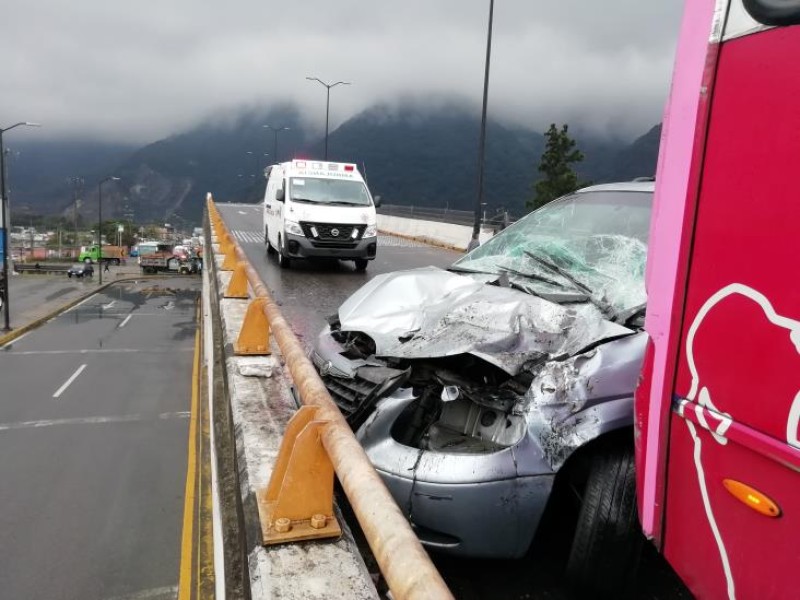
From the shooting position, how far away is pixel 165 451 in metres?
19.3

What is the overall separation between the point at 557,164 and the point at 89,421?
1004 inches

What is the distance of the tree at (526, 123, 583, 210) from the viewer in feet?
109

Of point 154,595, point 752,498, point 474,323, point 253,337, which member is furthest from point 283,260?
point 752,498

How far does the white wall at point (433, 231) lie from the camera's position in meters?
23.4

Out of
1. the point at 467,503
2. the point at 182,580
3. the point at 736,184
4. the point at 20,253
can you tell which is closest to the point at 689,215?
the point at 736,184

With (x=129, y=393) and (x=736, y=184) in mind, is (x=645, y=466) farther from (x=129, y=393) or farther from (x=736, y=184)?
(x=129, y=393)

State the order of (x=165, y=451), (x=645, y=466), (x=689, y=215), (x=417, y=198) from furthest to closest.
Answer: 1. (x=417, y=198)
2. (x=165, y=451)
3. (x=645, y=466)
4. (x=689, y=215)

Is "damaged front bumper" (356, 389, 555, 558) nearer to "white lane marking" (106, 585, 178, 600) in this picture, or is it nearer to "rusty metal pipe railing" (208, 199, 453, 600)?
"rusty metal pipe railing" (208, 199, 453, 600)

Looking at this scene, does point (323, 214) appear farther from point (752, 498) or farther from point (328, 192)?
point (752, 498)

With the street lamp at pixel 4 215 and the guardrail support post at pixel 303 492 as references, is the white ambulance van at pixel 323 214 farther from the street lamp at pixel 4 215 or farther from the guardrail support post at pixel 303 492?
the street lamp at pixel 4 215

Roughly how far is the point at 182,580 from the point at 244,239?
10705 mm

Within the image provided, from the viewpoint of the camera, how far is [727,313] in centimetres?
181

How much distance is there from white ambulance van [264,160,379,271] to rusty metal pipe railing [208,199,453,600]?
9.49 metres

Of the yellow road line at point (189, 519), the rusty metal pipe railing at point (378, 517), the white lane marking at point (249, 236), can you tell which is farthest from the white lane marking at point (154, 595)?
the rusty metal pipe railing at point (378, 517)
